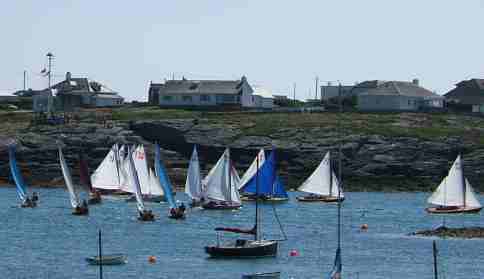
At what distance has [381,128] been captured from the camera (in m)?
182

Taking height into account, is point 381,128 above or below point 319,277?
above

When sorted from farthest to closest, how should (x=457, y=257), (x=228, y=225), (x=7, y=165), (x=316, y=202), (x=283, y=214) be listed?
(x=7, y=165) < (x=316, y=202) < (x=283, y=214) < (x=228, y=225) < (x=457, y=257)

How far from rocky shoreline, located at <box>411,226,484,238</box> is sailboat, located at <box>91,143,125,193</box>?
43.0 metres

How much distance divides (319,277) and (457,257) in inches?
518

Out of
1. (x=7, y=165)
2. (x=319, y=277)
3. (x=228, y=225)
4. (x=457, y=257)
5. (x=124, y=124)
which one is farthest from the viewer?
(x=124, y=124)

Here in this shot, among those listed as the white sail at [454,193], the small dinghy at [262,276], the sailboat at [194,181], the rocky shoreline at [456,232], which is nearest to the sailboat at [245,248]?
the small dinghy at [262,276]

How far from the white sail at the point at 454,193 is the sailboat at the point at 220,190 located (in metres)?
16.6

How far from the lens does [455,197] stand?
12431cm

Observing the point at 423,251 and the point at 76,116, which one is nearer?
the point at 423,251

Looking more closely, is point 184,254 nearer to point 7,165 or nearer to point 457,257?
point 457,257

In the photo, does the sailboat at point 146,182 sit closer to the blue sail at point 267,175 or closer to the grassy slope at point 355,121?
the blue sail at point 267,175

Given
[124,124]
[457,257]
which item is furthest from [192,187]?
[124,124]

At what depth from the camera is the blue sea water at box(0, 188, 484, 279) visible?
8281cm

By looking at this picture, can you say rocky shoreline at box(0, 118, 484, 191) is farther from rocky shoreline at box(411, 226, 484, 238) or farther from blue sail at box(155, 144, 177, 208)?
rocky shoreline at box(411, 226, 484, 238)
